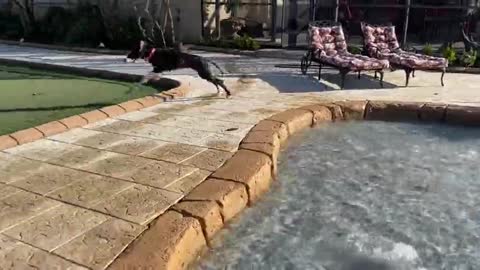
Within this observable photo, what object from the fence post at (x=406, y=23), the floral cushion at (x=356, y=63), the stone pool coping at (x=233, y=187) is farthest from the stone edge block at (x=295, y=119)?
the fence post at (x=406, y=23)

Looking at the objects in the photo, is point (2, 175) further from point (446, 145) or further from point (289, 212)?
point (446, 145)

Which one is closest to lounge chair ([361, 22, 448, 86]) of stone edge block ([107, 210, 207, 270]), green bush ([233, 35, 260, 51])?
green bush ([233, 35, 260, 51])

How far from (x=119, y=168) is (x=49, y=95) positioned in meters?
3.47

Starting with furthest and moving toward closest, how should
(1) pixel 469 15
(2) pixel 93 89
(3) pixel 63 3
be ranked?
(3) pixel 63 3, (1) pixel 469 15, (2) pixel 93 89

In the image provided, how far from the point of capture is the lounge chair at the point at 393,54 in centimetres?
710

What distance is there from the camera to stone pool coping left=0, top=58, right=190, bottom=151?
4.27 metres

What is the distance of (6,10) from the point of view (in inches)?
639

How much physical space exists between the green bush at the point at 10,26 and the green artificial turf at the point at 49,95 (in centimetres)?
659

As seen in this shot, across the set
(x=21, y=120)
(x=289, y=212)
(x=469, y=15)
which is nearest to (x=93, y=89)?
(x=21, y=120)

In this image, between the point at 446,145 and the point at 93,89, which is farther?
the point at 93,89

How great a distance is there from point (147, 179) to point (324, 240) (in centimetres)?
135

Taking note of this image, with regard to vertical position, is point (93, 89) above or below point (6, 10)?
below

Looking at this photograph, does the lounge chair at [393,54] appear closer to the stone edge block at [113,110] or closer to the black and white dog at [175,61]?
the black and white dog at [175,61]

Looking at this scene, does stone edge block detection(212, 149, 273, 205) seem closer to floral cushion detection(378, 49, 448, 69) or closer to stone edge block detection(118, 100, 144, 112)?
stone edge block detection(118, 100, 144, 112)
